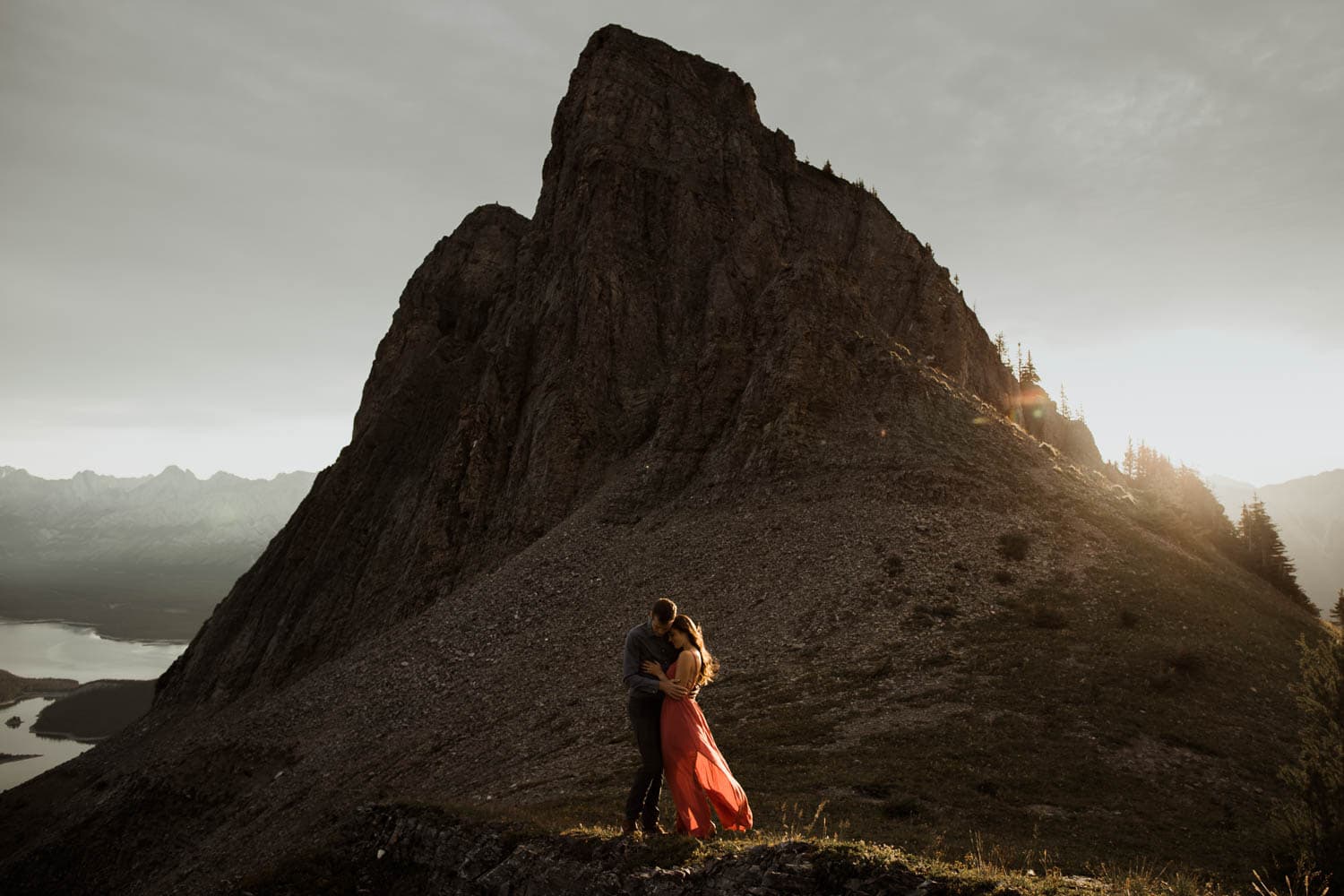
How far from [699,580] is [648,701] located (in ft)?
94.6

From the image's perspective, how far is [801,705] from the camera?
23.8m

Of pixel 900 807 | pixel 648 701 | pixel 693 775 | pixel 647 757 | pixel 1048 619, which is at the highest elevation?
pixel 648 701

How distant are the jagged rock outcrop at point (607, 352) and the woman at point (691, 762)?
37369mm

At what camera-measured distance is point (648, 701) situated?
10578 millimetres

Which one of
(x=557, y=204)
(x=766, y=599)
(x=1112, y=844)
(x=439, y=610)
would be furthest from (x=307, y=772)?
(x=557, y=204)

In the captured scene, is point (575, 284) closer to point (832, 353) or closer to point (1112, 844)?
point (832, 353)

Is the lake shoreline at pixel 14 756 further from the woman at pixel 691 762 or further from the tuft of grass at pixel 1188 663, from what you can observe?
the tuft of grass at pixel 1188 663

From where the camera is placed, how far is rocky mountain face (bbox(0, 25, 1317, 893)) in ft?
64.3

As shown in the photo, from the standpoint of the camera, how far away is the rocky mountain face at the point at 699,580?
64.3 feet

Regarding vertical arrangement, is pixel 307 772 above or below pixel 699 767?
below

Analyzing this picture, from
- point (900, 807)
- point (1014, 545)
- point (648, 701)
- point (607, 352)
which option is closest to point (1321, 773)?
point (900, 807)

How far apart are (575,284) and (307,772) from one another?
152ft

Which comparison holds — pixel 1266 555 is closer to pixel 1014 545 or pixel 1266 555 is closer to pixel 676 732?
pixel 1014 545

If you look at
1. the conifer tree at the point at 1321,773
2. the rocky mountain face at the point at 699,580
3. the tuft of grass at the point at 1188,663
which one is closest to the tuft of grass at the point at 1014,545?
the rocky mountain face at the point at 699,580
